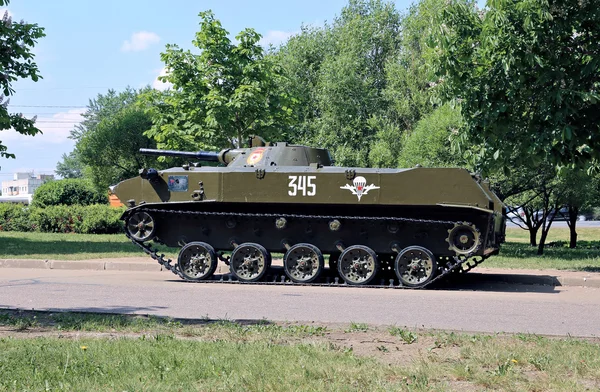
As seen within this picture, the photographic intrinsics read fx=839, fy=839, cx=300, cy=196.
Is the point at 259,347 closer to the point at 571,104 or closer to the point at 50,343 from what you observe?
the point at 50,343

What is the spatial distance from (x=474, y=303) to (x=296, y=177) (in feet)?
14.8

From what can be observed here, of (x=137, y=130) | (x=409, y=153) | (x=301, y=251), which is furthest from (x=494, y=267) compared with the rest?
(x=137, y=130)

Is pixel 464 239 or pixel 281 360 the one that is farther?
pixel 464 239

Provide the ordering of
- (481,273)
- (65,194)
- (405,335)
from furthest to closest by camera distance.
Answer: (65,194) < (481,273) < (405,335)

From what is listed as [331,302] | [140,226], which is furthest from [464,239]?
[140,226]

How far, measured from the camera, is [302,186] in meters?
15.0

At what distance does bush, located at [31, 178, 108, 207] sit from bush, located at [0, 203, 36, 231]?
→ 686 centimetres

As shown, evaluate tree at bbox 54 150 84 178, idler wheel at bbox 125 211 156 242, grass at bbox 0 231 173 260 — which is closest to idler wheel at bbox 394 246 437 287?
idler wheel at bbox 125 211 156 242

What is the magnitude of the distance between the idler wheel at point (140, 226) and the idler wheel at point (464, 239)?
5514 mm

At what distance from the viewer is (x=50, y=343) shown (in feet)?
24.2

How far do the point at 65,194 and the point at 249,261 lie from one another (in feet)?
120

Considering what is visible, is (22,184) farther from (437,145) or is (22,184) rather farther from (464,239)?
(464,239)

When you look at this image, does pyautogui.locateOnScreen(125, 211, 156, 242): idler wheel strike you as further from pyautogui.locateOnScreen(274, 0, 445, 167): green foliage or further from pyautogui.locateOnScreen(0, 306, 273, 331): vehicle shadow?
pyautogui.locateOnScreen(274, 0, 445, 167): green foliage

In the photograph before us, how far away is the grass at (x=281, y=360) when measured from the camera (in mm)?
5902
